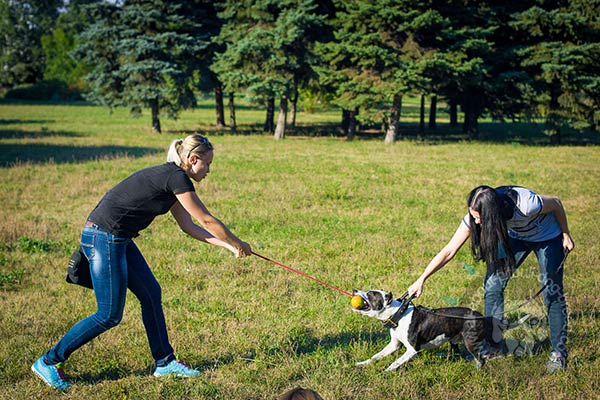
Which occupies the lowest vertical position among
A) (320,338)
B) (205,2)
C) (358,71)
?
(320,338)

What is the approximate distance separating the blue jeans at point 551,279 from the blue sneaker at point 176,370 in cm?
271

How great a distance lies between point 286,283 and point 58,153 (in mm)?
15471

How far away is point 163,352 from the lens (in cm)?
460

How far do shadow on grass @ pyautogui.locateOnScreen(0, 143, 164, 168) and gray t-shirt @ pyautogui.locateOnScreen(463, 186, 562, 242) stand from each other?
15.9 m

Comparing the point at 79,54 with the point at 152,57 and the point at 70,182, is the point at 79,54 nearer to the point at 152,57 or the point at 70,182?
the point at 152,57

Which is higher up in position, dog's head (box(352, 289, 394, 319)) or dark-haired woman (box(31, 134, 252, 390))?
dark-haired woman (box(31, 134, 252, 390))

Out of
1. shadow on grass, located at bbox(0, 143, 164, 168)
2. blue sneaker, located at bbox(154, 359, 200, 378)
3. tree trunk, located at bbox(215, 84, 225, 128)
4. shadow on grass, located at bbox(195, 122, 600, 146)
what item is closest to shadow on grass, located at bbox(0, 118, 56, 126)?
shadow on grass, located at bbox(195, 122, 600, 146)

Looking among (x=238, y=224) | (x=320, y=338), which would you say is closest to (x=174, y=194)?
(x=320, y=338)

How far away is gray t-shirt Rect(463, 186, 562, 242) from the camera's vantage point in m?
4.25

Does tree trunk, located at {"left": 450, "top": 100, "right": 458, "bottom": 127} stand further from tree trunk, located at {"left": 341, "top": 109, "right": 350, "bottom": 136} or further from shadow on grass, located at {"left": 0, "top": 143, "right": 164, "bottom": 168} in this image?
shadow on grass, located at {"left": 0, "top": 143, "right": 164, "bottom": 168}

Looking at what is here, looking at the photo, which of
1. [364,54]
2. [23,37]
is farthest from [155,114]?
[23,37]

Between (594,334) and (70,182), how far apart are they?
496 inches

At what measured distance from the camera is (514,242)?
4629mm

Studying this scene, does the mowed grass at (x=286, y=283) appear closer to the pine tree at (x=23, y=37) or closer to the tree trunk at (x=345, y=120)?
the tree trunk at (x=345, y=120)
